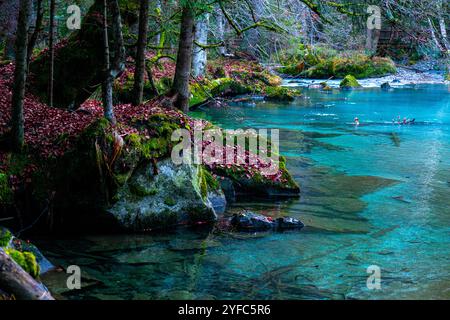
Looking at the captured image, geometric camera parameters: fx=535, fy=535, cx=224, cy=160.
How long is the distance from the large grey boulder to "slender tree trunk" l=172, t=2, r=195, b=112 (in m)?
2.83

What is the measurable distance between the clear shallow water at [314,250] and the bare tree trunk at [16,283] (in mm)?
1194

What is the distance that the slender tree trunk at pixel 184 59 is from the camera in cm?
1192

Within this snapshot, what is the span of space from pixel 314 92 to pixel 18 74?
2853 cm

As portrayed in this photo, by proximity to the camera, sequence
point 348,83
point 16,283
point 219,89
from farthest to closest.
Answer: point 348,83, point 219,89, point 16,283

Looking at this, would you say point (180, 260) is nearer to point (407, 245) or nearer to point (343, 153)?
point (407, 245)

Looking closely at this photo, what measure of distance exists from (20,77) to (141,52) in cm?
344

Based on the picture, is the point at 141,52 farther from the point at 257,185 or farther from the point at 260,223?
the point at 260,223

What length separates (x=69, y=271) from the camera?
24.1 ft

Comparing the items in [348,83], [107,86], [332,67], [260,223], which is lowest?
[260,223]

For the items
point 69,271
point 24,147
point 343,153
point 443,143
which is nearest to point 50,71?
point 24,147

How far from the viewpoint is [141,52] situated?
1188 centimetres

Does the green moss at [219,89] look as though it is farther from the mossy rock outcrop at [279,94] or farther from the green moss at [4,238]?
the green moss at [4,238]

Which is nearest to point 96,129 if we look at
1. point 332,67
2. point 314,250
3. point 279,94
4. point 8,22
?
point 314,250

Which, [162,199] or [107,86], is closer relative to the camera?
[162,199]
